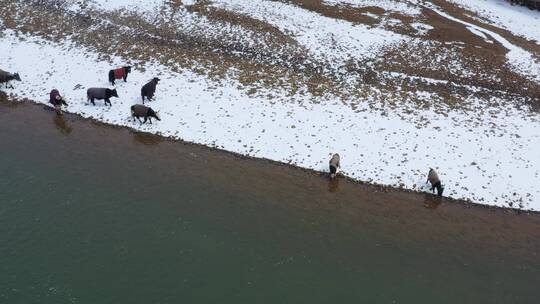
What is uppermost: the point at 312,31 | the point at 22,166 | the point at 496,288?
the point at 312,31

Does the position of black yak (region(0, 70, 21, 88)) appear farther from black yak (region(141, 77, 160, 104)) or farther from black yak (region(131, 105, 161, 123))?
black yak (region(131, 105, 161, 123))

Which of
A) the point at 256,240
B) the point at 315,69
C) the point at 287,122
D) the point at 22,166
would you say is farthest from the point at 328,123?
the point at 22,166

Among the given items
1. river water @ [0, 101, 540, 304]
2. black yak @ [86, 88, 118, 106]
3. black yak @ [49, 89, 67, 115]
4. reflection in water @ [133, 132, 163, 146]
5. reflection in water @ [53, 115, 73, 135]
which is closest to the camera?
river water @ [0, 101, 540, 304]

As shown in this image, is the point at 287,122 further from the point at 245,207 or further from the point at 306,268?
the point at 306,268

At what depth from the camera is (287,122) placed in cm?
2669

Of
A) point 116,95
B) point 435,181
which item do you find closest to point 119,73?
point 116,95

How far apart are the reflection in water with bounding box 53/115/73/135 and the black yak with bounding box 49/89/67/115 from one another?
0.40 meters

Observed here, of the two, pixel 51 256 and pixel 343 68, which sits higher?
pixel 343 68

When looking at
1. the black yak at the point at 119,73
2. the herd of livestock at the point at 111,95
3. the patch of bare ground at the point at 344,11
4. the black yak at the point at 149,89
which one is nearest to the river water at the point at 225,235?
the herd of livestock at the point at 111,95

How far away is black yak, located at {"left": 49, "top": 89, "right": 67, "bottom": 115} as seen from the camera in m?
27.0

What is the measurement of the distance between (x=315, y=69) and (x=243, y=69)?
4596 mm

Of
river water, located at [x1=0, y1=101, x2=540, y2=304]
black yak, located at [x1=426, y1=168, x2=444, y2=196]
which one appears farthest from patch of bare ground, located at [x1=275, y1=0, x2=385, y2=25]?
river water, located at [x1=0, y1=101, x2=540, y2=304]

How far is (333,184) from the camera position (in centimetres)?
2280

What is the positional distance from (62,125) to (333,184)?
14460 millimetres
